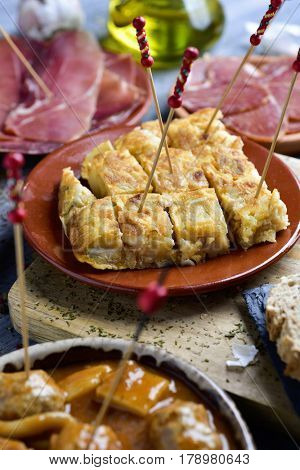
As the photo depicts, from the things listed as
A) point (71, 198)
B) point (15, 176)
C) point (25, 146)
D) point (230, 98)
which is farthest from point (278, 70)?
point (15, 176)

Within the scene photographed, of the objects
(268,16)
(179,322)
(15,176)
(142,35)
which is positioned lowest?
(179,322)

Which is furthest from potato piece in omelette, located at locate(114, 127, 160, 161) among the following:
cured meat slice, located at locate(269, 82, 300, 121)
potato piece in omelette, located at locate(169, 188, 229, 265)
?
cured meat slice, located at locate(269, 82, 300, 121)

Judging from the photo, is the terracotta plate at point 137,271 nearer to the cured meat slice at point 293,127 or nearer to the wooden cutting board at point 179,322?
the wooden cutting board at point 179,322

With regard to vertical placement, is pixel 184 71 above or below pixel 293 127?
above

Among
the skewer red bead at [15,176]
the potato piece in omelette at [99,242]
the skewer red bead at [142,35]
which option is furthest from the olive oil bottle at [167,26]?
the skewer red bead at [15,176]

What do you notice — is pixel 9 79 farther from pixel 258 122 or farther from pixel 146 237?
pixel 146 237

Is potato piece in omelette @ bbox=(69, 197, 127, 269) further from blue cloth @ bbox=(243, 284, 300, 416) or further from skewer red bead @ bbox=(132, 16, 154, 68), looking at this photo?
skewer red bead @ bbox=(132, 16, 154, 68)
